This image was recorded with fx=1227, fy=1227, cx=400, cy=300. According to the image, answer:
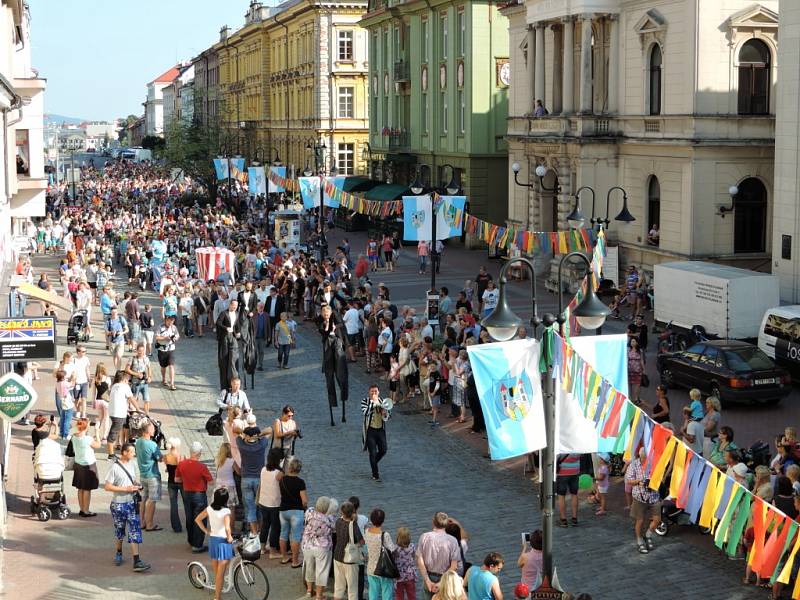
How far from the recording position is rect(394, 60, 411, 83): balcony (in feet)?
197

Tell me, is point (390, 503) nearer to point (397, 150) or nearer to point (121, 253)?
point (121, 253)

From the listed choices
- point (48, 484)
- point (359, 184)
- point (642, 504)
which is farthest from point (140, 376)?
point (359, 184)

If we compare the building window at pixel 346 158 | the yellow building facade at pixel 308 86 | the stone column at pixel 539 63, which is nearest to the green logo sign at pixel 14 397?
the stone column at pixel 539 63

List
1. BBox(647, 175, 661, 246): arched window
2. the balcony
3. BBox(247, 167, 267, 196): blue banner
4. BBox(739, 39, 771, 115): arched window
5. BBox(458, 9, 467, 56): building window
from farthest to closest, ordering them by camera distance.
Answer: the balcony < BBox(247, 167, 267, 196): blue banner < BBox(458, 9, 467, 56): building window < BBox(647, 175, 661, 246): arched window < BBox(739, 39, 771, 115): arched window

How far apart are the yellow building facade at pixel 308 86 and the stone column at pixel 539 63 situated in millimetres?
26554

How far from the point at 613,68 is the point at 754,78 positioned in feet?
17.5

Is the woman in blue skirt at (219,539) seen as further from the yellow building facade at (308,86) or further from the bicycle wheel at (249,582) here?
the yellow building facade at (308,86)

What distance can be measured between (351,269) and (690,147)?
15.2 meters

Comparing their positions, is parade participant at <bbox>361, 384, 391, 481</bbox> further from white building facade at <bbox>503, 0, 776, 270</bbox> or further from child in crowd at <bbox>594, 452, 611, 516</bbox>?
white building facade at <bbox>503, 0, 776, 270</bbox>

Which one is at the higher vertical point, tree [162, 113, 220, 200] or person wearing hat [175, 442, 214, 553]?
tree [162, 113, 220, 200]

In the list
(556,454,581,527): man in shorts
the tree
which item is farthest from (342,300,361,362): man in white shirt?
the tree

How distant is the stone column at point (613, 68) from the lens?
1533 inches

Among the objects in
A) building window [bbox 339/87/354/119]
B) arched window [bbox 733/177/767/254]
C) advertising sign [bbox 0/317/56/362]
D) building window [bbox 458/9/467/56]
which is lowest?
advertising sign [bbox 0/317/56/362]

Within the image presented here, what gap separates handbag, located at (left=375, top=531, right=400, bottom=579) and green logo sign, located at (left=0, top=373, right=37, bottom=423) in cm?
602
